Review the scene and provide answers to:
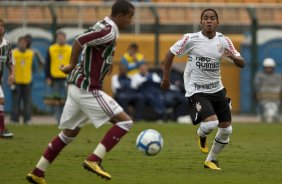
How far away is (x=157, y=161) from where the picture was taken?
43.6 ft

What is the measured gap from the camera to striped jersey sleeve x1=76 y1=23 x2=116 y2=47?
10125mm

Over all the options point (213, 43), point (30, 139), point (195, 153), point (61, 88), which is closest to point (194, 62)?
point (213, 43)

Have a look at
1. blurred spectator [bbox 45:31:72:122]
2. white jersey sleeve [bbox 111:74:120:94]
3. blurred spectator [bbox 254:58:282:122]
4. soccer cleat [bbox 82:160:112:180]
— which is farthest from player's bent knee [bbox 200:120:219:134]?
blurred spectator [bbox 254:58:282:122]

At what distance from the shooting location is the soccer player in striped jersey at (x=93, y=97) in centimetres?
1013

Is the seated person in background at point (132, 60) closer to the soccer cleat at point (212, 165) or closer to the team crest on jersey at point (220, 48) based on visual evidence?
the team crest on jersey at point (220, 48)

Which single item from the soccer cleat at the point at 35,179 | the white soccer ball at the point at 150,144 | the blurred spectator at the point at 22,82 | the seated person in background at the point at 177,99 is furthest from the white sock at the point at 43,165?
the seated person in background at the point at 177,99

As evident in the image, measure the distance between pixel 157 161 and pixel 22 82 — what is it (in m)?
10.8

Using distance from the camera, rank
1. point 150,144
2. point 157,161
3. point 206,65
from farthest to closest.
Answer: point 157,161 < point 206,65 < point 150,144

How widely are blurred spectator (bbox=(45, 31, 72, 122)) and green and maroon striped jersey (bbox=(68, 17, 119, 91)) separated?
40.6 ft

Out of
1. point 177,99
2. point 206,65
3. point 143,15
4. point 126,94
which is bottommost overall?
point 177,99

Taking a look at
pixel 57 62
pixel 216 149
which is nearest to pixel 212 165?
pixel 216 149

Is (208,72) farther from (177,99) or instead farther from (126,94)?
(177,99)

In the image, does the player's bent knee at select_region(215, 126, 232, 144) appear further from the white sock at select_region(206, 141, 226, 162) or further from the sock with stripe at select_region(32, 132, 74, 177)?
the sock with stripe at select_region(32, 132, 74, 177)

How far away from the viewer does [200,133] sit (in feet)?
42.7
